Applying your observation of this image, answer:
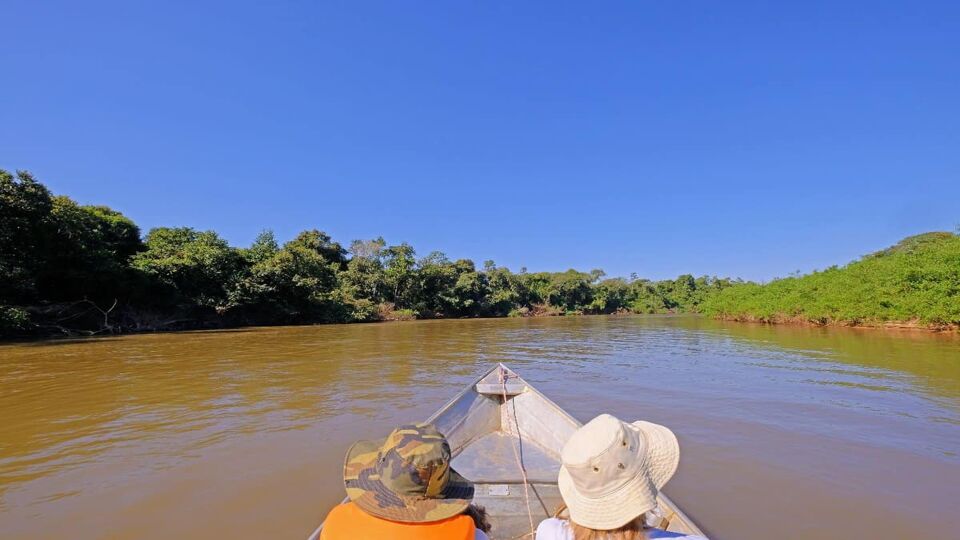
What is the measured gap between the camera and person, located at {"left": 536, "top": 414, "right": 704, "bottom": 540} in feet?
4.16

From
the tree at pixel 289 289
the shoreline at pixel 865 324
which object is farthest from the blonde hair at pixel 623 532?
the tree at pixel 289 289

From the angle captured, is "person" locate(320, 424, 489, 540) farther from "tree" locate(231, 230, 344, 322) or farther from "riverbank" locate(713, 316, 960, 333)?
"tree" locate(231, 230, 344, 322)

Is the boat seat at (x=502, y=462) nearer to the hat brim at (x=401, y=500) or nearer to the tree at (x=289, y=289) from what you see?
the hat brim at (x=401, y=500)

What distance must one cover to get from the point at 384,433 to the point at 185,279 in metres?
22.5

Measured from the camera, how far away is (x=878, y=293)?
54.9 feet

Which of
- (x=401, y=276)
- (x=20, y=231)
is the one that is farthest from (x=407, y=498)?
(x=401, y=276)

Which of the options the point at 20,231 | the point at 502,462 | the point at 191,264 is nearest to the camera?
the point at 502,462

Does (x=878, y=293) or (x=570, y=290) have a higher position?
(x=570, y=290)

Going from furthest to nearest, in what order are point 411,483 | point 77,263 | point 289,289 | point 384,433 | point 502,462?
point 289,289 → point 77,263 → point 384,433 → point 502,462 → point 411,483

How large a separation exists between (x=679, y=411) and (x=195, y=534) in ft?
17.6

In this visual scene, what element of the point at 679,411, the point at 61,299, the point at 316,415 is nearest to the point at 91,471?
the point at 316,415

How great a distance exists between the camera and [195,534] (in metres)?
2.94

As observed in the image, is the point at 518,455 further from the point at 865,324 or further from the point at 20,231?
the point at 20,231

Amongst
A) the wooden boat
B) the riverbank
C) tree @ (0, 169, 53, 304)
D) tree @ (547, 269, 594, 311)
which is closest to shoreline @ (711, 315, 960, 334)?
the riverbank
